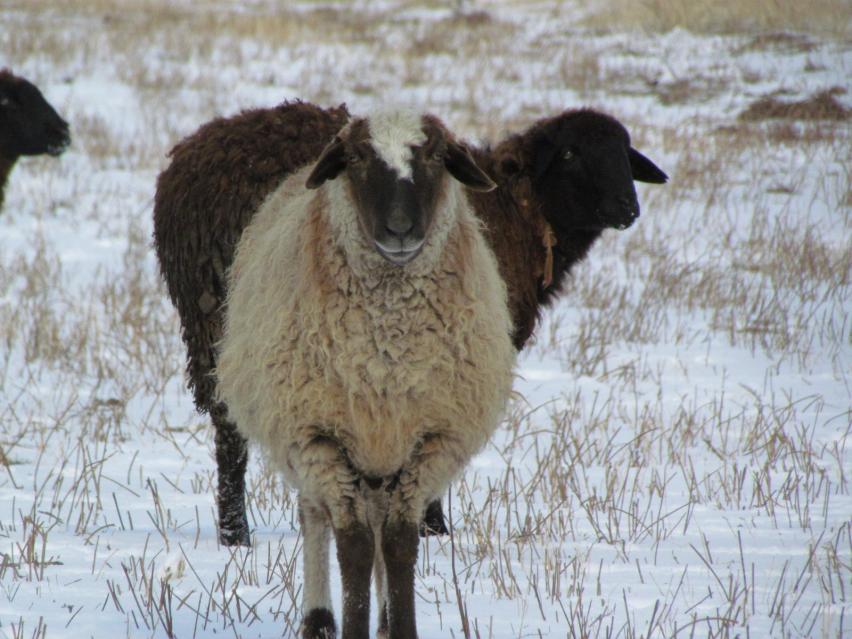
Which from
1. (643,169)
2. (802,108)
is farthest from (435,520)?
(802,108)

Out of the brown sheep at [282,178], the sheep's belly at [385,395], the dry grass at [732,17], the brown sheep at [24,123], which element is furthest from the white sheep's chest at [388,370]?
the dry grass at [732,17]

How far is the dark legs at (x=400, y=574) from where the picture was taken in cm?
322

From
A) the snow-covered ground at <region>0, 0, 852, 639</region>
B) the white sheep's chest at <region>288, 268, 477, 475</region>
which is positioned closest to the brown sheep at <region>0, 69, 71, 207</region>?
the snow-covered ground at <region>0, 0, 852, 639</region>

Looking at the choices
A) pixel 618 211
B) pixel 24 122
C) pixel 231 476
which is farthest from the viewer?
pixel 24 122

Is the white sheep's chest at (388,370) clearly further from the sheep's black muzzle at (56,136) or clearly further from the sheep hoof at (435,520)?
the sheep's black muzzle at (56,136)

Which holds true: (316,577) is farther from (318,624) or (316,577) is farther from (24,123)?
(24,123)

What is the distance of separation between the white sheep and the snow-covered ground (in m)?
0.37

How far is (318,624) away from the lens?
3.53 metres

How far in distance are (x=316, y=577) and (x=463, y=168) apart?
5.04ft

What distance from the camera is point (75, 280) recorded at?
905 cm

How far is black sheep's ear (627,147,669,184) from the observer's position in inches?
238

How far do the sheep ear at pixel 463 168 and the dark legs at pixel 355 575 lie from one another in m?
1.28

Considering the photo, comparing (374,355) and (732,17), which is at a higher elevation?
(732,17)

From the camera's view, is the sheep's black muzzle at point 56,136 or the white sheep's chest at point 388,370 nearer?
the white sheep's chest at point 388,370
